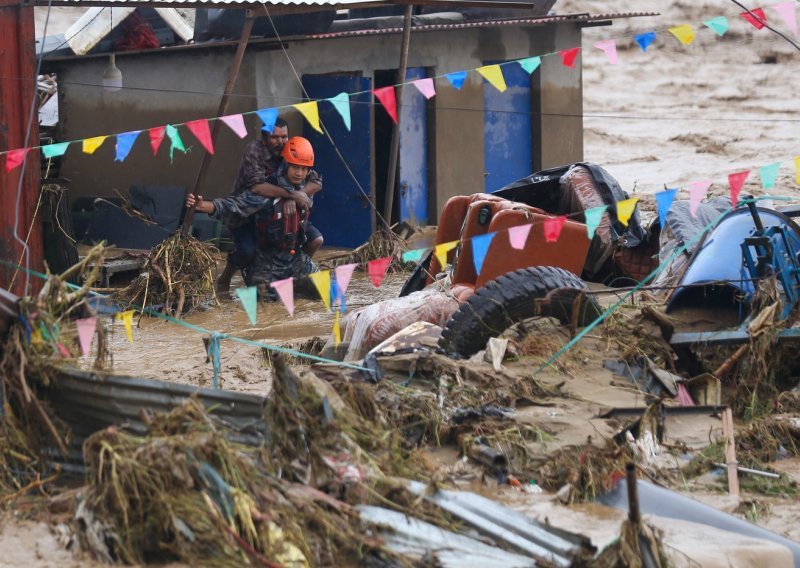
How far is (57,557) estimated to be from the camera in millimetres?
4156

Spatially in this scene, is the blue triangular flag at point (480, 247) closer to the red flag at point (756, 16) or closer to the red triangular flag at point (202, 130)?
the red triangular flag at point (202, 130)

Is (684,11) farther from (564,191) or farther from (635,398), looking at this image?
(635,398)

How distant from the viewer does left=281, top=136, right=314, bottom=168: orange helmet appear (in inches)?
424

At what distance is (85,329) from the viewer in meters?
5.02

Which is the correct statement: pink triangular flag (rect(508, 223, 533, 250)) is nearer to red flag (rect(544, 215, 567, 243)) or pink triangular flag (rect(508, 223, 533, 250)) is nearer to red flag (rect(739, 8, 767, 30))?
red flag (rect(544, 215, 567, 243))

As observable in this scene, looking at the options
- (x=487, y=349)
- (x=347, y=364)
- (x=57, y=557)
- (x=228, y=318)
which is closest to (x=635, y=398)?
(x=487, y=349)

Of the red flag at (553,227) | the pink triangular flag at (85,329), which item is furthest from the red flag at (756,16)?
the pink triangular flag at (85,329)

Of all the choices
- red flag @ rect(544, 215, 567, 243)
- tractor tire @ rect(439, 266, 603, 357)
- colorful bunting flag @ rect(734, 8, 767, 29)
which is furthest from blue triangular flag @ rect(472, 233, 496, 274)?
colorful bunting flag @ rect(734, 8, 767, 29)

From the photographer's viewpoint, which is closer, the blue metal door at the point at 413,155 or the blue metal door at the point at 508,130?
the blue metal door at the point at 413,155

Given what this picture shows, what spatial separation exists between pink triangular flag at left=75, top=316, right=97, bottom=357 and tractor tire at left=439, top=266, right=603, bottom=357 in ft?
7.42

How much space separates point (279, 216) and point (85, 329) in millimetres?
5842

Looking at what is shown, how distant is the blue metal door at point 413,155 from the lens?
14.7 m

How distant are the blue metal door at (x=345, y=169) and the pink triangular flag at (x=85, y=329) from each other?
9.10 m

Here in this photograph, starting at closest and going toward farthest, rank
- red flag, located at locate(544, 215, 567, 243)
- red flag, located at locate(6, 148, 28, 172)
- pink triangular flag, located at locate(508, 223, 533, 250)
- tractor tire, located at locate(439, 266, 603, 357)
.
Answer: tractor tire, located at locate(439, 266, 603, 357) → pink triangular flag, located at locate(508, 223, 533, 250) → red flag, located at locate(544, 215, 567, 243) → red flag, located at locate(6, 148, 28, 172)
